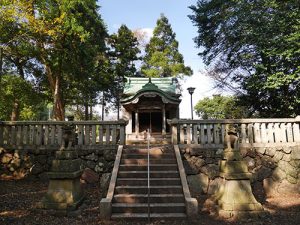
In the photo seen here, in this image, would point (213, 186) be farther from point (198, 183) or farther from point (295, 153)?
point (295, 153)

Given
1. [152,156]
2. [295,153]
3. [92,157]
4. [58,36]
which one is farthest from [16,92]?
[295,153]

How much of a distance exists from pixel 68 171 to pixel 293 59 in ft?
35.6

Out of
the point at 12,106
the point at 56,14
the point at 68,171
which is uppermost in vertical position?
the point at 56,14

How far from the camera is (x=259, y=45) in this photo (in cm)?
1311

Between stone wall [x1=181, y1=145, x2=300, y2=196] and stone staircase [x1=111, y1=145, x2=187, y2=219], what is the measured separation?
94cm

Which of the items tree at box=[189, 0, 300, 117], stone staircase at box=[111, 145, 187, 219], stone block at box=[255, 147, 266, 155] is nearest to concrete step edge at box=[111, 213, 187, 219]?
stone staircase at box=[111, 145, 187, 219]

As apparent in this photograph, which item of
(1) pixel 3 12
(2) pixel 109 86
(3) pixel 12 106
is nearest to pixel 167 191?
(1) pixel 3 12

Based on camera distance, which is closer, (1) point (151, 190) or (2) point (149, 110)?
(1) point (151, 190)

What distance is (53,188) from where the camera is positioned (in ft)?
21.8

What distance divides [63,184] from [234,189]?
4.40 metres

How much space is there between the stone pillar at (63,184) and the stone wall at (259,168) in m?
3.82

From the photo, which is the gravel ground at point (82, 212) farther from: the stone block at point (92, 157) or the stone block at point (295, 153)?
the stone block at point (295, 153)

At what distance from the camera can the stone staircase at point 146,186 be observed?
256 inches

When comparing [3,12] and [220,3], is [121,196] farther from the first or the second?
[220,3]
